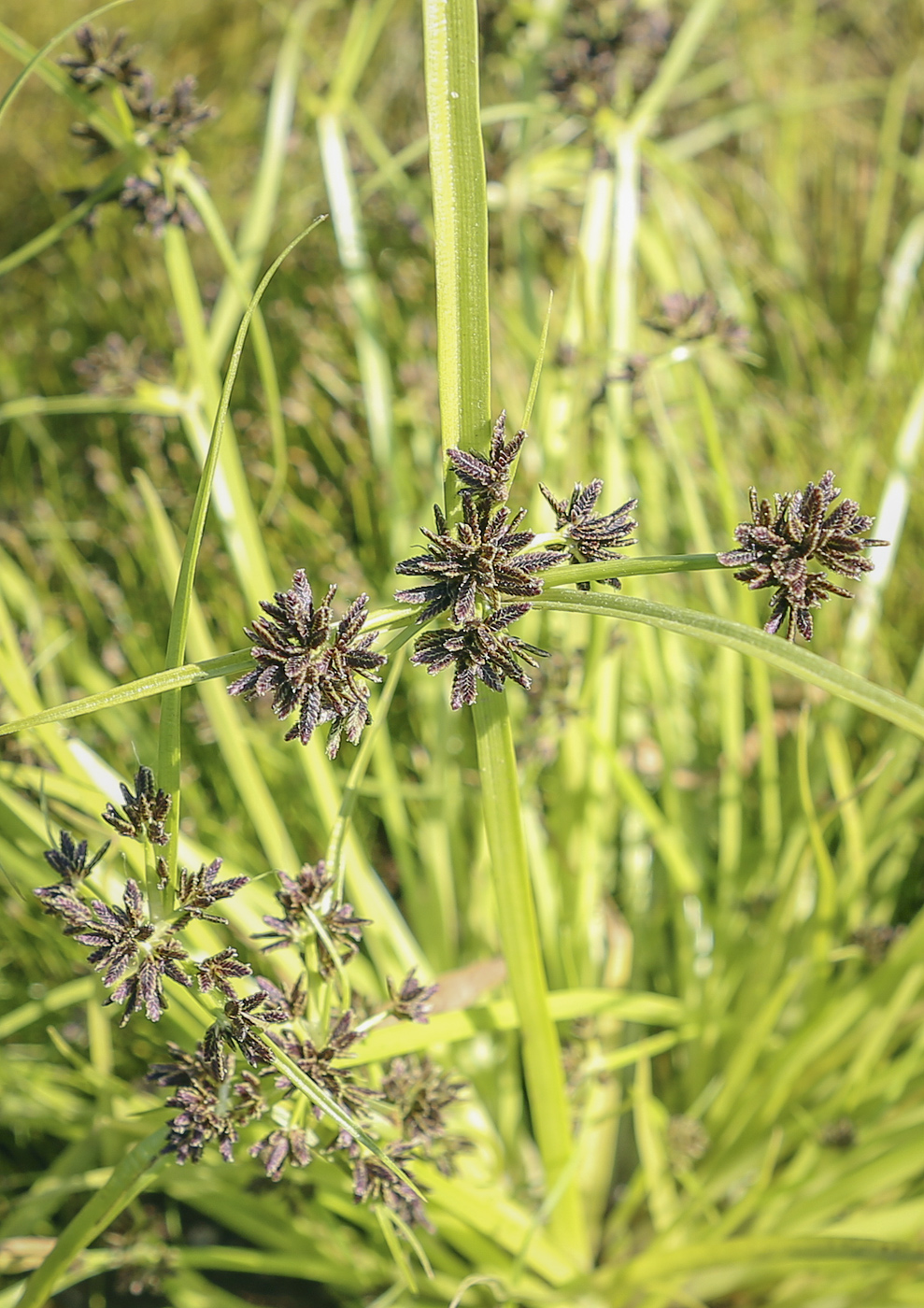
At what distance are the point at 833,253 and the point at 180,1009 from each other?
294cm

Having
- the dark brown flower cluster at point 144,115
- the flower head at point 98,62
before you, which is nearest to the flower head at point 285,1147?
the dark brown flower cluster at point 144,115

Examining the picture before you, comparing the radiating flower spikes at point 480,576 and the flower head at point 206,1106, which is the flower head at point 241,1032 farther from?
the radiating flower spikes at point 480,576

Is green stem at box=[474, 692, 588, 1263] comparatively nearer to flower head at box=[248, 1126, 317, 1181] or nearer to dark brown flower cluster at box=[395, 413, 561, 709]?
dark brown flower cluster at box=[395, 413, 561, 709]

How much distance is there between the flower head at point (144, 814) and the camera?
627mm

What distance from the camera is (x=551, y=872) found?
4.66ft

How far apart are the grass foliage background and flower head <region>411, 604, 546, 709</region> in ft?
1.30

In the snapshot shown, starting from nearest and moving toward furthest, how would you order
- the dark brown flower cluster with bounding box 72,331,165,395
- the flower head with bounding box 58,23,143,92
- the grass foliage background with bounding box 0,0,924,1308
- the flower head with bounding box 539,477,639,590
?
the flower head with bounding box 539,477,639,590 < the flower head with bounding box 58,23,143,92 < the grass foliage background with bounding box 0,0,924,1308 < the dark brown flower cluster with bounding box 72,331,165,395

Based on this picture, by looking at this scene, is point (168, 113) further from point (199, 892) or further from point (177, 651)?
point (199, 892)

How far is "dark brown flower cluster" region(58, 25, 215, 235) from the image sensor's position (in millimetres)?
939

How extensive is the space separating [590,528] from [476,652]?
121 mm

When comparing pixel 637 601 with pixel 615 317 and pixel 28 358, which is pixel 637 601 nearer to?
pixel 615 317

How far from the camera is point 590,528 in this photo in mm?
606

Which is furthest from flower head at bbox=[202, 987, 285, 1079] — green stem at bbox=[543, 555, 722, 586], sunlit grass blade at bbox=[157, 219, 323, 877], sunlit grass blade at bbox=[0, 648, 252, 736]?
green stem at bbox=[543, 555, 722, 586]

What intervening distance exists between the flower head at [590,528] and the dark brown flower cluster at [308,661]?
0.50 feet
